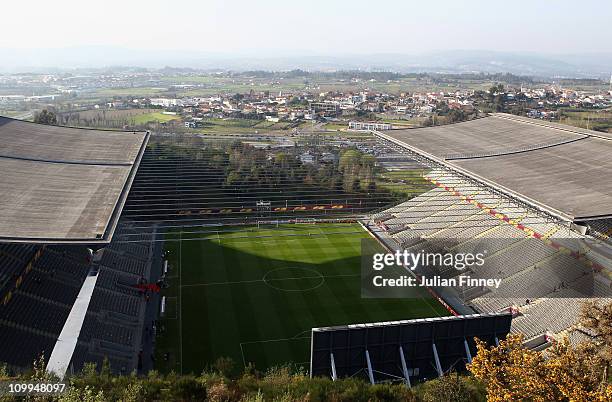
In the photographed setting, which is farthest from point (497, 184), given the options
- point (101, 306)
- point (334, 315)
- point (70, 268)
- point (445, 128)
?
point (70, 268)

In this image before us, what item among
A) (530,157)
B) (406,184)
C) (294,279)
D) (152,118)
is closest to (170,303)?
(294,279)

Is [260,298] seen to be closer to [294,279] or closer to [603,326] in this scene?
[294,279]

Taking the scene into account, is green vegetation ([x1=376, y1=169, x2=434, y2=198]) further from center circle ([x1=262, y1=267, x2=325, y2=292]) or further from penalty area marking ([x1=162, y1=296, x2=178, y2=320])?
penalty area marking ([x1=162, y1=296, x2=178, y2=320])

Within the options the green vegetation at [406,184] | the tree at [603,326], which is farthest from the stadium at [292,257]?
the tree at [603,326]

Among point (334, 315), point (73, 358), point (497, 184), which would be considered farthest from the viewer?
point (497, 184)

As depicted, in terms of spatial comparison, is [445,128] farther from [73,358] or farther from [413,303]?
[73,358]

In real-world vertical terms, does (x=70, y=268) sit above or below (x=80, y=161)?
below
